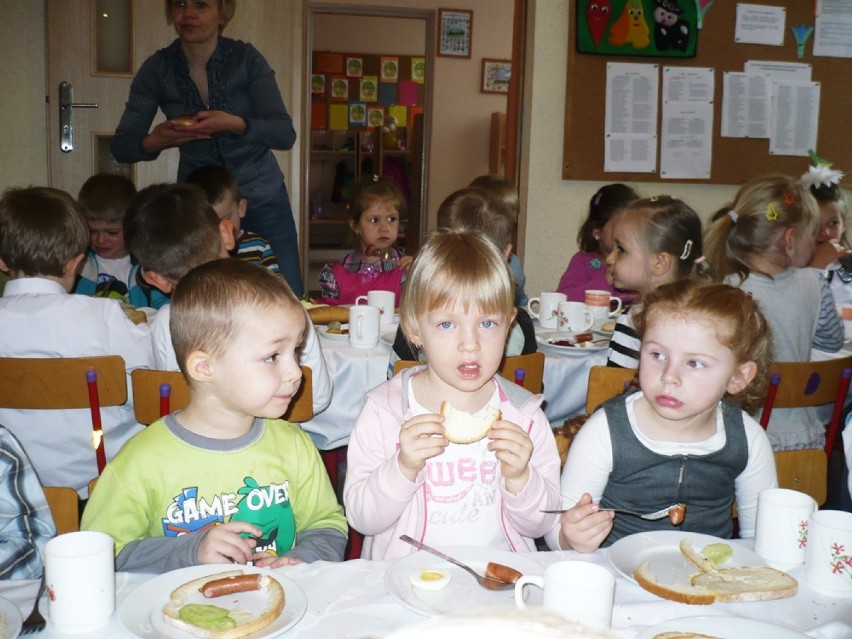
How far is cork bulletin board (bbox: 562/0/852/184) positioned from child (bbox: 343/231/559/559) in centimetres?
369

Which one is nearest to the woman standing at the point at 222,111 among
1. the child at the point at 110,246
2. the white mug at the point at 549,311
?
the child at the point at 110,246

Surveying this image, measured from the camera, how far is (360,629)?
1.12 m

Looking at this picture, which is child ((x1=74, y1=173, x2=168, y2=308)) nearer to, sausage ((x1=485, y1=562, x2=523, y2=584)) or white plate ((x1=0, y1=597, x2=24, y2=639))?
white plate ((x1=0, y1=597, x2=24, y2=639))

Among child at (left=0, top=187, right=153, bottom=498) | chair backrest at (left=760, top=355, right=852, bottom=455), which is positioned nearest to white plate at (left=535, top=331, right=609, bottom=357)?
chair backrest at (left=760, top=355, right=852, bottom=455)

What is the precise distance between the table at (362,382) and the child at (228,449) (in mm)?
1115

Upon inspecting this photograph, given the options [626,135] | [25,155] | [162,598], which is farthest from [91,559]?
[25,155]

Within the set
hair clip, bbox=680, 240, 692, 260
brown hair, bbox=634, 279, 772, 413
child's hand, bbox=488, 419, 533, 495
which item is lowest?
child's hand, bbox=488, 419, 533, 495

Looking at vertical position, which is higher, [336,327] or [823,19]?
[823,19]

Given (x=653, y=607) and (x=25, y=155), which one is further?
(x=25, y=155)

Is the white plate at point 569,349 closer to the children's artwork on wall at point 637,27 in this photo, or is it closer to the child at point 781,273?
the child at point 781,273

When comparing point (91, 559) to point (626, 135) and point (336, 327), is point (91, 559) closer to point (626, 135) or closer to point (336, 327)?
point (336, 327)

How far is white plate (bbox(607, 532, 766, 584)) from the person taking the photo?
1317 millimetres

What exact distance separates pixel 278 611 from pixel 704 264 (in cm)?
241

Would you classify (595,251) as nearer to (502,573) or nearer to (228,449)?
(228,449)
